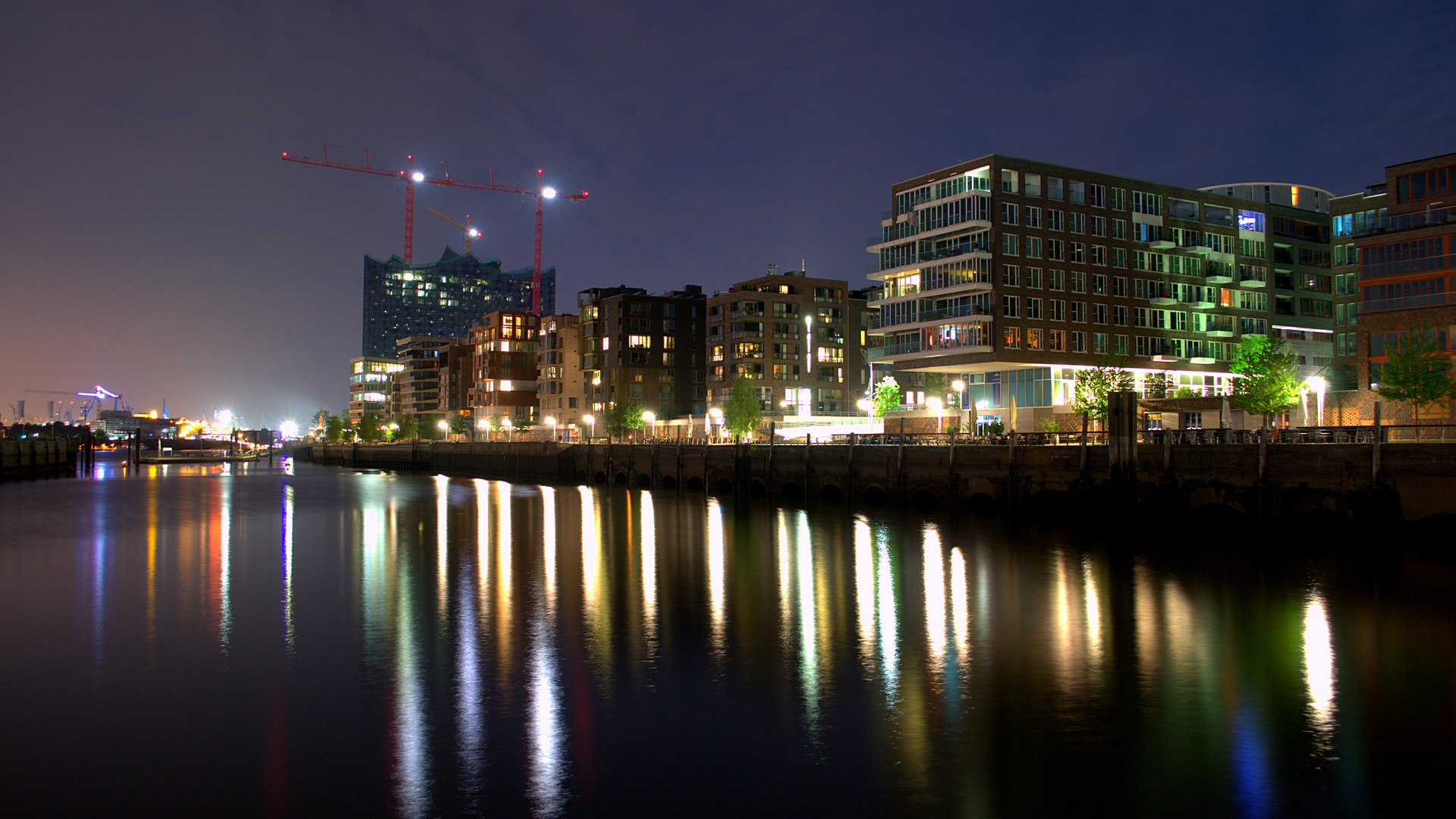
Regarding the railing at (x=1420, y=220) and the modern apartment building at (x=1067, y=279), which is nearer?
the railing at (x=1420, y=220)

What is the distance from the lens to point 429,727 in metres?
17.7

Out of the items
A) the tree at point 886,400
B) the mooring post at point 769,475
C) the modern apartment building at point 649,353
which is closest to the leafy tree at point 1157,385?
the tree at point 886,400

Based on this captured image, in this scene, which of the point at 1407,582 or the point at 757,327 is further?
the point at 757,327

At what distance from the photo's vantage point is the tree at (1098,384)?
252 ft

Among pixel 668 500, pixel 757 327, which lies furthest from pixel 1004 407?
pixel 757 327

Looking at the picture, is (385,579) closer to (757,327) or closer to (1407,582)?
(1407,582)

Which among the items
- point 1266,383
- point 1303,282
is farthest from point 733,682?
point 1303,282

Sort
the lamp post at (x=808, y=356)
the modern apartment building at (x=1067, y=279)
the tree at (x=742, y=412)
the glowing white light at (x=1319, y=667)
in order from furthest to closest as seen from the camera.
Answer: the lamp post at (x=808, y=356) < the tree at (x=742, y=412) < the modern apartment building at (x=1067, y=279) < the glowing white light at (x=1319, y=667)

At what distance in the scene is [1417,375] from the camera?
222 feet

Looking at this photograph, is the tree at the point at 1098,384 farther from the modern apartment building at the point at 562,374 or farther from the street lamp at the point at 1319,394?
the modern apartment building at the point at 562,374

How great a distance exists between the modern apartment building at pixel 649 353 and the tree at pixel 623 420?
14539 millimetres

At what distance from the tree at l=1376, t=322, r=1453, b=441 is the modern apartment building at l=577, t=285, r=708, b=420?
112479 mm

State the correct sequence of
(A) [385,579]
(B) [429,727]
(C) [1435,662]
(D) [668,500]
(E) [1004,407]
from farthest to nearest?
(E) [1004,407] → (D) [668,500] → (A) [385,579] → (C) [1435,662] → (B) [429,727]

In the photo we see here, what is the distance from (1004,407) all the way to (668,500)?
38.2 meters
